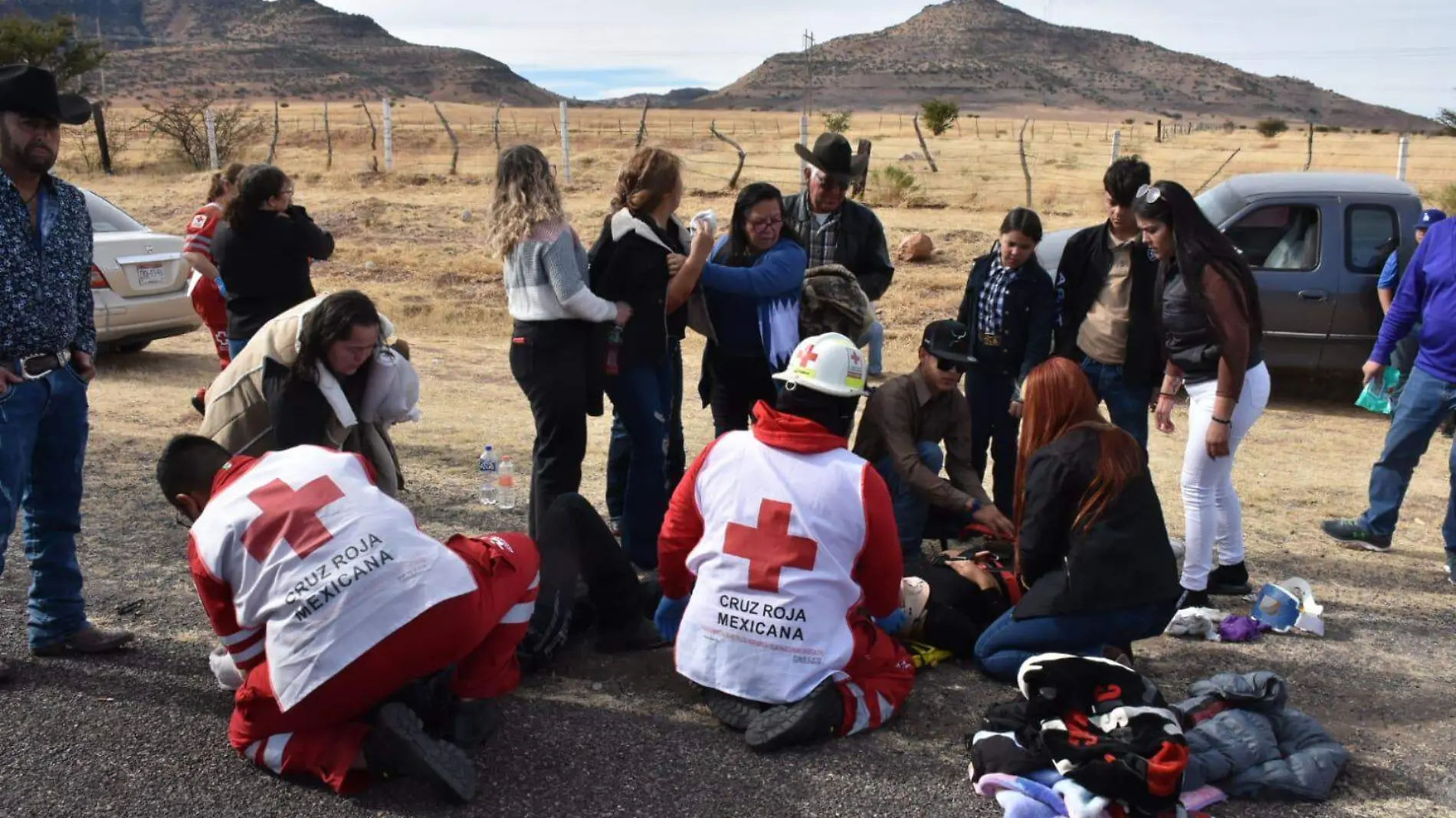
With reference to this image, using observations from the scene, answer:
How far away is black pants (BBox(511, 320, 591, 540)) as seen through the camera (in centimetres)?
473

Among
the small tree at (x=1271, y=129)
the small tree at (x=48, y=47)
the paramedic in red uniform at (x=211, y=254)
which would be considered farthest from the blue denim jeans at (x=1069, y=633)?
the small tree at (x=1271, y=129)

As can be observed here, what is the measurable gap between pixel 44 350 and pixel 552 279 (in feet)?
5.73

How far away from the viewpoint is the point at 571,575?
13.8 feet

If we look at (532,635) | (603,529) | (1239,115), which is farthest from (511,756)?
(1239,115)

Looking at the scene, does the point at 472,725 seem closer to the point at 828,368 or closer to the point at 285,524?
the point at 285,524

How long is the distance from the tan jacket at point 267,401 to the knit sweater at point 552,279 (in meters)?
0.57

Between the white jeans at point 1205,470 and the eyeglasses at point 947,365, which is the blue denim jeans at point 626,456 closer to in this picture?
the eyeglasses at point 947,365

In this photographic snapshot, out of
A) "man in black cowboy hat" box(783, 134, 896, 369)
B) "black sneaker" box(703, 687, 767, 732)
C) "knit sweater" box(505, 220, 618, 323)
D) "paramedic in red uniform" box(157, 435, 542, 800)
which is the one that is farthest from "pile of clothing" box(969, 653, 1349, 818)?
"man in black cowboy hat" box(783, 134, 896, 369)

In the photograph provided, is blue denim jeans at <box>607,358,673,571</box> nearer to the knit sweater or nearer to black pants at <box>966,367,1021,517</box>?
the knit sweater

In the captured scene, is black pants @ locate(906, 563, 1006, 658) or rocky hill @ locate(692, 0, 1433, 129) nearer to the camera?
black pants @ locate(906, 563, 1006, 658)

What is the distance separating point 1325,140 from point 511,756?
4129 centimetres

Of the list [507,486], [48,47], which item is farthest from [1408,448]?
[48,47]

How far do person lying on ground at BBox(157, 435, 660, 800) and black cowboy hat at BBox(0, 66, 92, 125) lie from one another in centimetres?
117

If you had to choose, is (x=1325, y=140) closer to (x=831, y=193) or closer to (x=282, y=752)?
(x=831, y=193)
